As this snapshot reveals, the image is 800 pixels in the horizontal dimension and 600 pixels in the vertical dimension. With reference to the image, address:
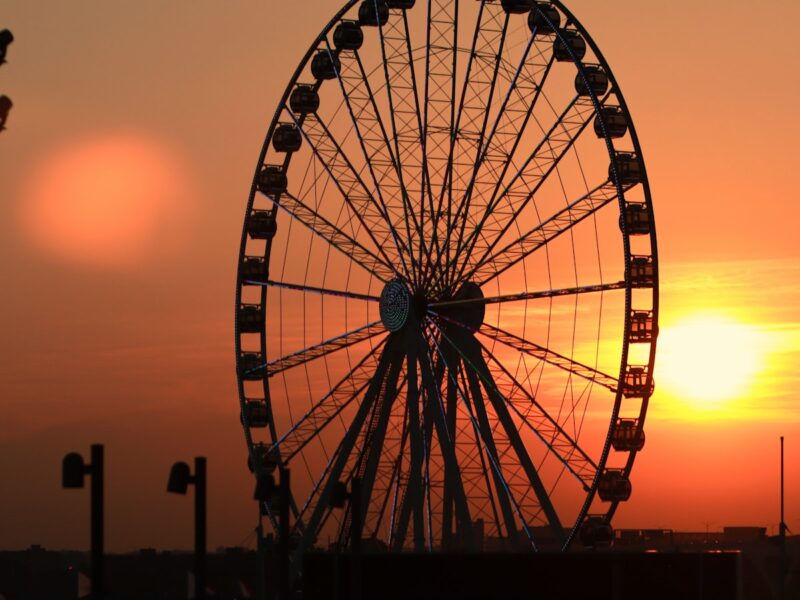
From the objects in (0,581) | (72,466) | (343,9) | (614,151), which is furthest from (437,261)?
(0,581)

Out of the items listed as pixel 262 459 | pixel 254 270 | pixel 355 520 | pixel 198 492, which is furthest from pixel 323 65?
pixel 198 492

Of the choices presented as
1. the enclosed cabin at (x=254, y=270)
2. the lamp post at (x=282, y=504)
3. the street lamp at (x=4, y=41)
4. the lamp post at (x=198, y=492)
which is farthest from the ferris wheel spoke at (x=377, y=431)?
the street lamp at (x=4, y=41)

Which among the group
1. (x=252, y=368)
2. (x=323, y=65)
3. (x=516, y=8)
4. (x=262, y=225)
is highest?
(x=516, y=8)

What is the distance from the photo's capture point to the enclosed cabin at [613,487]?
6306 centimetres

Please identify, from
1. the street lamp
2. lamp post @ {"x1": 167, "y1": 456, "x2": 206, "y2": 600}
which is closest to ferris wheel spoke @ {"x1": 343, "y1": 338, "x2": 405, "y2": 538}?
lamp post @ {"x1": 167, "y1": 456, "x2": 206, "y2": 600}

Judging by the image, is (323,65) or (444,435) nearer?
(444,435)

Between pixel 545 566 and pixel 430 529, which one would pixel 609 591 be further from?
pixel 430 529

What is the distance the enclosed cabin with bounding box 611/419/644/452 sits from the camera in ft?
207

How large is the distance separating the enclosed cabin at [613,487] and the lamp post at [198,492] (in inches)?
1098

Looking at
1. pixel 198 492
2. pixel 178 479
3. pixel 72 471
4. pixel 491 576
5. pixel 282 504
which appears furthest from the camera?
pixel 491 576

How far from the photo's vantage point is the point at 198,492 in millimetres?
36406

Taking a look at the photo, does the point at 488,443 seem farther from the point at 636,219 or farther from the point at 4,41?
the point at 4,41

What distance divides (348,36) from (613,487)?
20610mm

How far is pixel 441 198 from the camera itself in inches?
2616
